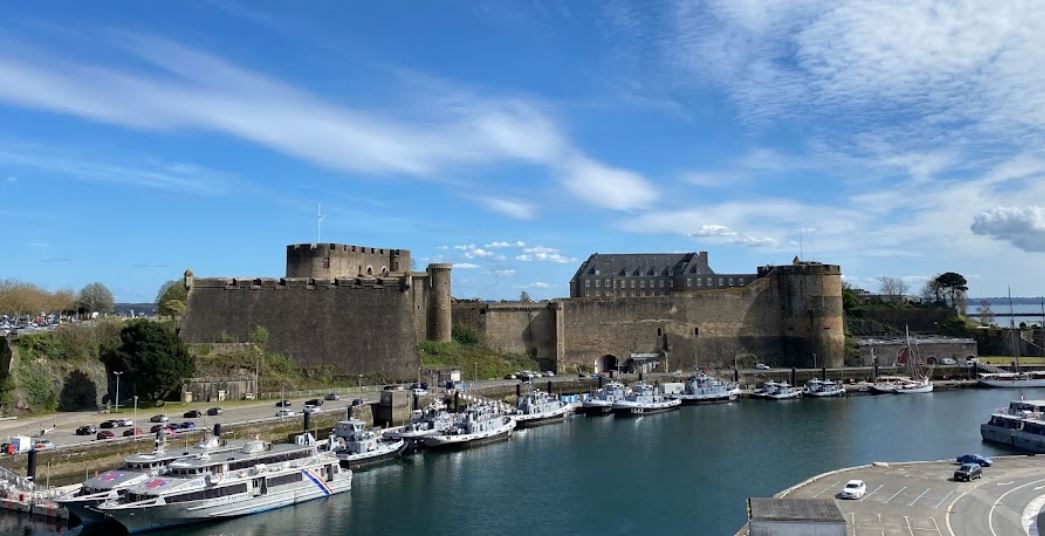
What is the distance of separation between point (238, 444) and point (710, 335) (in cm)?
3490

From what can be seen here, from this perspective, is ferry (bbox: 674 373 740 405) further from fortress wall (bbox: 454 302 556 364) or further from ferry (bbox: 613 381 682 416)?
fortress wall (bbox: 454 302 556 364)

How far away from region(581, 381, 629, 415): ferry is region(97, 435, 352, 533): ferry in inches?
745

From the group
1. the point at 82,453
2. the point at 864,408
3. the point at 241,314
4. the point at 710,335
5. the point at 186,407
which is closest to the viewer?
the point at 82,453

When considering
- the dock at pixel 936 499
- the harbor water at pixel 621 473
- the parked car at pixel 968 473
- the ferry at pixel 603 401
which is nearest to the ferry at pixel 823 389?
the harbor water at pixel 621 473

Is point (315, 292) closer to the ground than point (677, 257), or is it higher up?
closer to the ground

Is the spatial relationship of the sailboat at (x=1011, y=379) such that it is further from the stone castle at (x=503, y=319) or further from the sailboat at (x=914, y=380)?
the stone castle at (x=503, y=319)

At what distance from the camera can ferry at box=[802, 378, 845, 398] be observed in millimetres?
46188

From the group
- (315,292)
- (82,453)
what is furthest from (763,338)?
(82,453)

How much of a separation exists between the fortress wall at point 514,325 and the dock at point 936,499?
27.8 m

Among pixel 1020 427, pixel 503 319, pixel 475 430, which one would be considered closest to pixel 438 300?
pixel 503 319

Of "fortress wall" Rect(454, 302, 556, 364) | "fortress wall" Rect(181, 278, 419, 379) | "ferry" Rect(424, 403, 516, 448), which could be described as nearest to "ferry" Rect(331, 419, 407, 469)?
"ferry" Rect(424, 403, 516, 448)

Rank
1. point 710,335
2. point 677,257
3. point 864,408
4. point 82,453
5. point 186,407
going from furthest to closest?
point 677,257 < point 710,335 < point 864,408 < point 186,407 < point 82,453

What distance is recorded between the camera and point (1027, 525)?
16312 mm

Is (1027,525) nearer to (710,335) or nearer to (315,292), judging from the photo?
(315,292)
